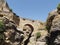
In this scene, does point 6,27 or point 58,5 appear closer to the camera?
point 58,5

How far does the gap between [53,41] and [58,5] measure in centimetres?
574

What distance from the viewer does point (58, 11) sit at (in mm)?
36719

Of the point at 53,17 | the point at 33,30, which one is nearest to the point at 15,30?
the point at 53,17

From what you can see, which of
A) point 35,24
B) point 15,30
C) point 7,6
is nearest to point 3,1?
point 7,6

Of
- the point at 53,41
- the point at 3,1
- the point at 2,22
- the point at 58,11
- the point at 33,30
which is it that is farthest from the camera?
the point at 33,30

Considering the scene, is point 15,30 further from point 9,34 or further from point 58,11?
point 58,11

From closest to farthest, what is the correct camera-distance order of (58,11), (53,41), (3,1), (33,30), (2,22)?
1. (53,41)
2. (58,11)
3. (2,22)
4. (3,1)
5. (33,30)

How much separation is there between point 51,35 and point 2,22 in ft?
28.4

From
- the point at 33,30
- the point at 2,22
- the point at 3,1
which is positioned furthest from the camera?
the point at 33,30

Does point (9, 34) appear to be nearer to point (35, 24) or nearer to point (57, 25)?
point (57, 25)

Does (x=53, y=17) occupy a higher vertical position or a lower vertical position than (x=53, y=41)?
higher

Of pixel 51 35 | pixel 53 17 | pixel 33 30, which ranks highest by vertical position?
pixel 53 17

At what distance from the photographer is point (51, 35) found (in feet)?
115

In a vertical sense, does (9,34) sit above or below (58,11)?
below
